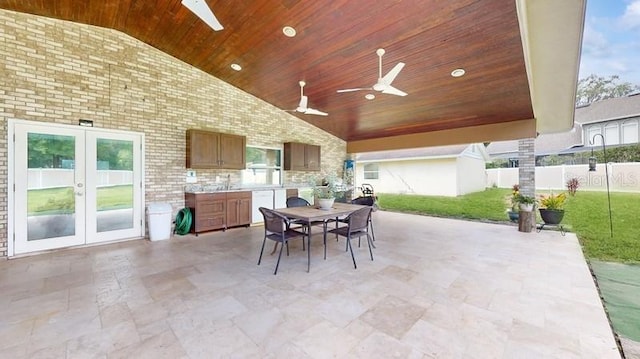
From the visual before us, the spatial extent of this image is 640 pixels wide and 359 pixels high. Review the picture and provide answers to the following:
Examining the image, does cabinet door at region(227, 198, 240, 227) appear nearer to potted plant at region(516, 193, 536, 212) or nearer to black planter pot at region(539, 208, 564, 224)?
potted plant at region(516, 193, 536, 212)

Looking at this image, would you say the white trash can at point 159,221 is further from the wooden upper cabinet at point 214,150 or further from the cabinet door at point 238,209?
the cabinet door at point 238,209

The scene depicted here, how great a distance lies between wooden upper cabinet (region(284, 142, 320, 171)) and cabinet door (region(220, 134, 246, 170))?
4.82ft

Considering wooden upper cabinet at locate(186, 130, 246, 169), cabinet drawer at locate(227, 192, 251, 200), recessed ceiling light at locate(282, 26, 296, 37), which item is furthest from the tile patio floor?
recessed ceiling light at locate(282, 26, 296, 37)

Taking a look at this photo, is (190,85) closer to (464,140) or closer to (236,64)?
(236,64)

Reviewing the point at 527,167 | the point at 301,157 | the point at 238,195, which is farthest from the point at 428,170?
the point at 238,195

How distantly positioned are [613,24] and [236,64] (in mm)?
11681

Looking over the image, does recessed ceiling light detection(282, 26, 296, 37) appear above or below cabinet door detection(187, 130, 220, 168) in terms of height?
above

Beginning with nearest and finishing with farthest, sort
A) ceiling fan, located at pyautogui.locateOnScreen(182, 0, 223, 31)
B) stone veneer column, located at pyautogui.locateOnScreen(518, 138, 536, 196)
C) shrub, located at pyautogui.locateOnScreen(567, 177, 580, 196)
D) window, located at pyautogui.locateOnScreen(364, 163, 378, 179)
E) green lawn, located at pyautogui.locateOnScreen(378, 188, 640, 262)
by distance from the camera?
ceiling fan, located at pyautogui.locateOnScreen(182, 0, 223, 31), green lawn, located at pyautogui.locateOnScreen(378, 188, 640, 262), stone veneer column, located at pyautogui.locateOnScreen(518, 138, 536, 196), shrub, located at pyautogui.locateOnScreen(567, 177, 580, 196), window, located at pyautogui.locateOnScreen(364, 163, 378, 179)

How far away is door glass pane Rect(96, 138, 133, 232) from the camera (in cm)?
469

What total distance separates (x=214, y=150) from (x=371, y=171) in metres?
8.33

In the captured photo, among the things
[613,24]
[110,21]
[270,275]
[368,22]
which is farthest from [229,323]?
[613,24]

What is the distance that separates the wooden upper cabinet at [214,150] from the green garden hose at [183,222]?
3.26ft

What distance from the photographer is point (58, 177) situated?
429cm

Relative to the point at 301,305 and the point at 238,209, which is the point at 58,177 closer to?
the point at 238,209
